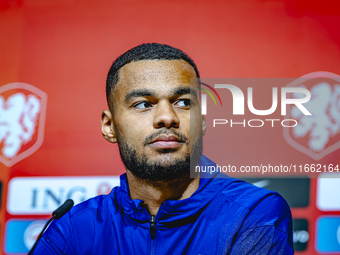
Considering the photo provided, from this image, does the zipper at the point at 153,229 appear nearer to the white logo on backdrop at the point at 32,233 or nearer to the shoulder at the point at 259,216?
the shoulder at the point at 259,216

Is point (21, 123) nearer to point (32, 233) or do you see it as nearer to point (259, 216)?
point (32, 233)

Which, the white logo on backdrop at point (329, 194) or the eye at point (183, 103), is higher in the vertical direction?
the eye at point (183, 103)

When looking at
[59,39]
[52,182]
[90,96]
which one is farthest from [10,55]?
[52,182]

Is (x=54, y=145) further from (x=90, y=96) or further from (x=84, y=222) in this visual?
(x=84, y=222)

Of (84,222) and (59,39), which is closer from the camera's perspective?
(84,222)

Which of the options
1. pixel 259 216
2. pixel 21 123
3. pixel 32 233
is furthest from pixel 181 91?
pixel 32 233

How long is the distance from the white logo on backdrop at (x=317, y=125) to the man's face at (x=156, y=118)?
624mm

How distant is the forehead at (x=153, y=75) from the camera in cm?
85

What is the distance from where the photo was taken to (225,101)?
4.24 ft

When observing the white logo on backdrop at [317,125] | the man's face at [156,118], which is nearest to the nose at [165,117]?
the man's face at [156,118]

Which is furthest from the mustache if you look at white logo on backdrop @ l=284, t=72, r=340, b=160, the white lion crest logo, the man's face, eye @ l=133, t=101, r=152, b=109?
the white lion crest logo

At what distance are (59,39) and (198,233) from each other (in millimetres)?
1098

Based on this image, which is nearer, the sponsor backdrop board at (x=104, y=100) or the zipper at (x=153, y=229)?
the zipper at (x=153, y=229)

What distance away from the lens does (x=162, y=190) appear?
0.87m
